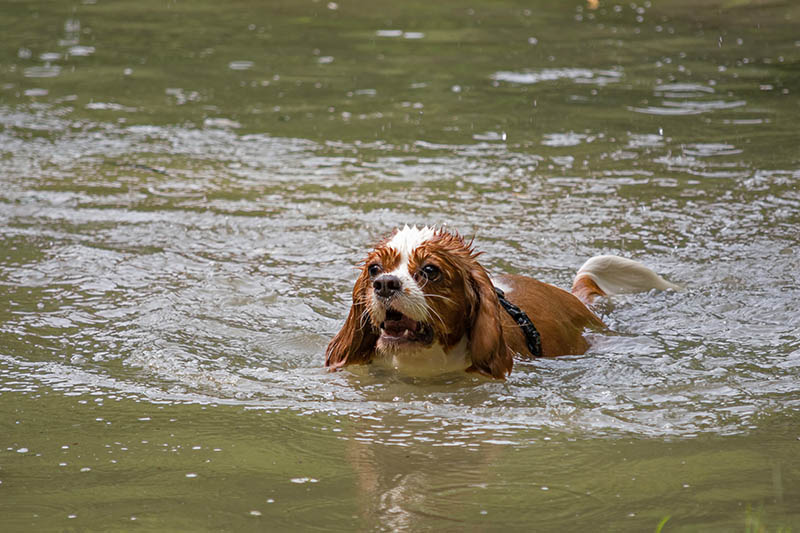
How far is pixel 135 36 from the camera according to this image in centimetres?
1662

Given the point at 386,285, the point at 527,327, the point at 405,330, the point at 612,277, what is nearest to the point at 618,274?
the point at 612,277

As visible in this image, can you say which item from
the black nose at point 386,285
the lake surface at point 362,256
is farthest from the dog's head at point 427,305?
the lake surface at point 362,256

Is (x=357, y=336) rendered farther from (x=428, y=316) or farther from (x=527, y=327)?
(x=527, y=327)

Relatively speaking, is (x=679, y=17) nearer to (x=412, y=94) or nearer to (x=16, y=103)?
(x=412, y=94)

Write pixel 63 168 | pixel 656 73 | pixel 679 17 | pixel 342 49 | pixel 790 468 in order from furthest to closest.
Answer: pixel 679 17, pixel 342 49, pixel 656 73, pixel 63 168, pixel 790 468

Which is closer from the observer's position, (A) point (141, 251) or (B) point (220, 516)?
(B) point (220, 516)

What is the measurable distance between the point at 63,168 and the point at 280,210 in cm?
242

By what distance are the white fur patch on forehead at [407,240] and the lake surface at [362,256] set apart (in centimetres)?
69

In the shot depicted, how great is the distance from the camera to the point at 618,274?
6.68m

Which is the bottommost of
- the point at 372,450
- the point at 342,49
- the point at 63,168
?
the point at 372,450

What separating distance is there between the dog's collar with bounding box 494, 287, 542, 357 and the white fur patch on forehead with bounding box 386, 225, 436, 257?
1.90 feet

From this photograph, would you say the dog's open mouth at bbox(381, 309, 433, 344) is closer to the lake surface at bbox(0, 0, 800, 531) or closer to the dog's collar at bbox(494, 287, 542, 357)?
the lake surface at bbox(0, 0, 800, 531)

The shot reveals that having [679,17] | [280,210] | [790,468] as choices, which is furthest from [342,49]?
[790,468]

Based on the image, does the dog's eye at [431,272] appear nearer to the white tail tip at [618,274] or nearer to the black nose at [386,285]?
the black nose at [386,285]
